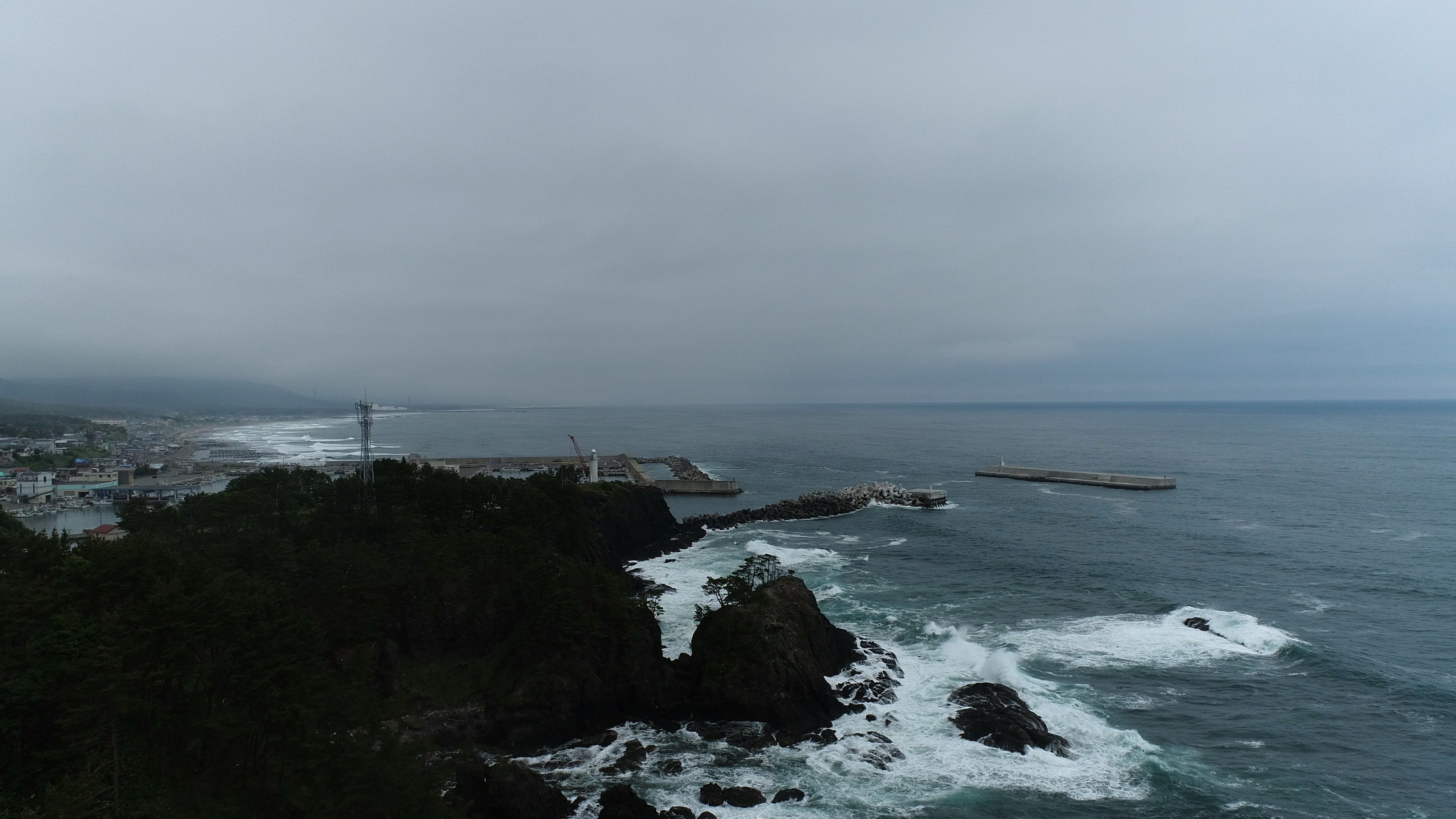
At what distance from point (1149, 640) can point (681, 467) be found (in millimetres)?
105578

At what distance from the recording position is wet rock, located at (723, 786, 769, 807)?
28078mm

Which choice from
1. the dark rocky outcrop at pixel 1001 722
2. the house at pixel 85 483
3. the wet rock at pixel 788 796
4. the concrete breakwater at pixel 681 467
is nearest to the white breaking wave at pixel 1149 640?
the dark rocky outcrop at pixel 1001 722

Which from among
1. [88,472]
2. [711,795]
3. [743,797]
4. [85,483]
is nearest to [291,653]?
[711,795]

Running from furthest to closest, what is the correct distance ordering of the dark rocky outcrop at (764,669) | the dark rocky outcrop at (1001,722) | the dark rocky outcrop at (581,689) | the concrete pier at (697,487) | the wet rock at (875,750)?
the concrete pier at (697,487), the dark rocky outcrop at (764,669), the dark rocky outcrop at (581,689), the dark rocky outcrop at (1001,722), the wet rock at (875,750)

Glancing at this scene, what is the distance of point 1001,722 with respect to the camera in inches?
1335

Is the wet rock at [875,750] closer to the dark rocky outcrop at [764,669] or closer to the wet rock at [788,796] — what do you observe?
the dark rocky outcrop at [764,669]

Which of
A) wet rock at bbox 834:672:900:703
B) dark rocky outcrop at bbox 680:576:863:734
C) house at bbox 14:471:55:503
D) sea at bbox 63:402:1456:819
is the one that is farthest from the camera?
house at bbox 14:471:55:503

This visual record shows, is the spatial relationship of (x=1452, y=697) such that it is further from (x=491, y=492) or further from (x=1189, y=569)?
(x=491, y=492)

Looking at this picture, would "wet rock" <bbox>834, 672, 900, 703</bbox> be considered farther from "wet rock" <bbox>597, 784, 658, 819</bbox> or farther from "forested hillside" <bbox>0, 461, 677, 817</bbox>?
"wet rock" <bbox>597, 784, 658, 819</bbox>

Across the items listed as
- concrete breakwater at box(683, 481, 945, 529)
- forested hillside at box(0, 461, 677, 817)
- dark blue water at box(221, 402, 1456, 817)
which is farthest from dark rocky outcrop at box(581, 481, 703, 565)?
forested hillside at box(0, 461, 677, 817)

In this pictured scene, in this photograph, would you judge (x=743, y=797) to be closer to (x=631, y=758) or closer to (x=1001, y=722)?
(x=631, y=758)

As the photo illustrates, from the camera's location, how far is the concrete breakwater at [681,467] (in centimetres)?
12888

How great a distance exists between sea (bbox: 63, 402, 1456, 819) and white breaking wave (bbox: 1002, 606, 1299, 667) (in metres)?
0.19

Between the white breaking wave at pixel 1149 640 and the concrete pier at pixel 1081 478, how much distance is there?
71515 mm
